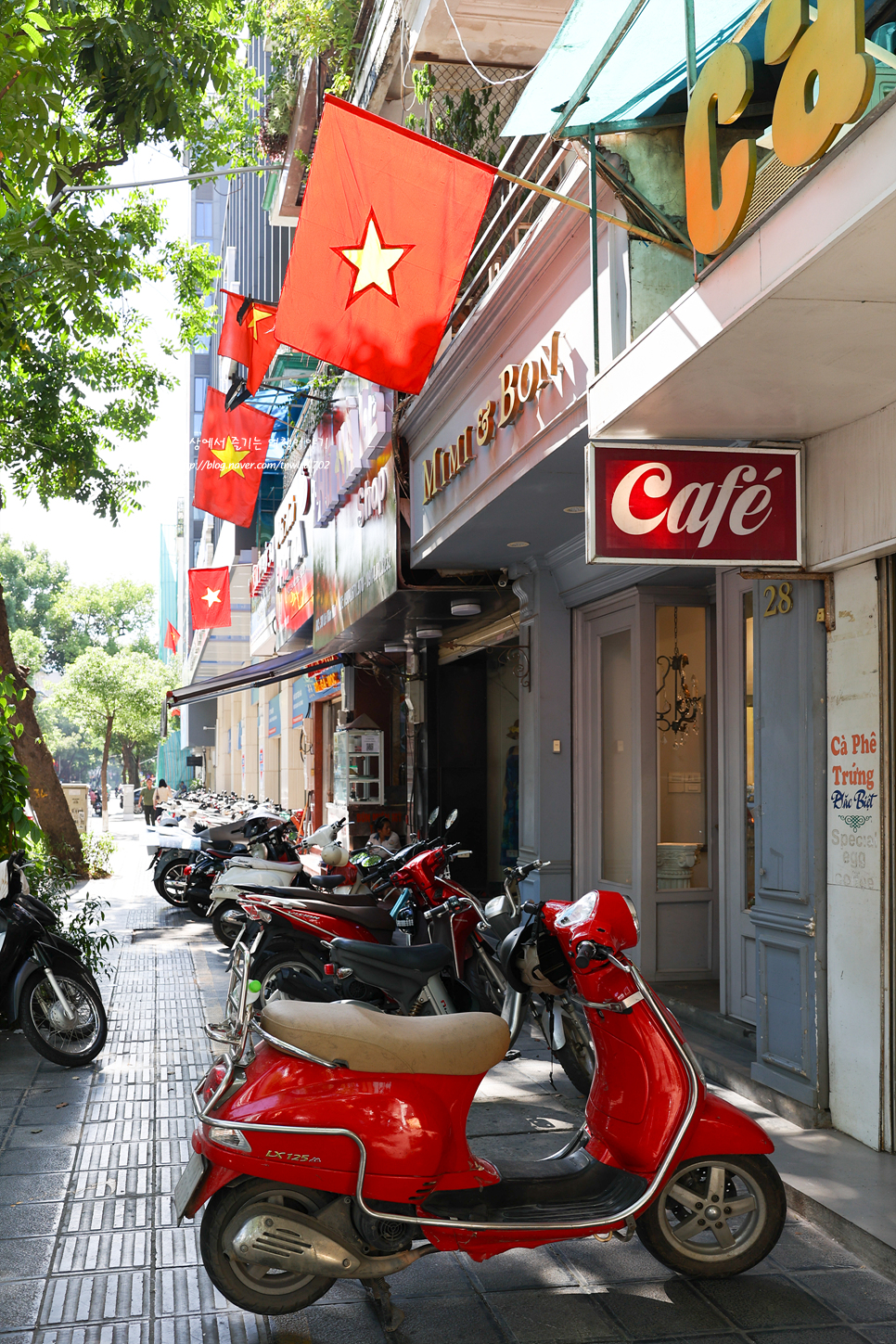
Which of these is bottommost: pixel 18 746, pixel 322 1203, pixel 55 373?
pixel 322 1203

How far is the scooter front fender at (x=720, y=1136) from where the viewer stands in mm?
3564

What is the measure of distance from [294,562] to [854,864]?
13985 mm

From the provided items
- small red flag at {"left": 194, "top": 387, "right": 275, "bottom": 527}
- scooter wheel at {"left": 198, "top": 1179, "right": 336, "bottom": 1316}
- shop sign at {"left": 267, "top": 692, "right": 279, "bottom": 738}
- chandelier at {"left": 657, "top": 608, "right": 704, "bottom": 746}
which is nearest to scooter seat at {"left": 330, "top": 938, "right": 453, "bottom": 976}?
scooter wheel at {"left": 198, "top": 1179, "right": 336, "bottom": 1316}

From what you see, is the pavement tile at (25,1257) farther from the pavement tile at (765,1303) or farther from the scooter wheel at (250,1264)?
the pavement tile at (765,1303)

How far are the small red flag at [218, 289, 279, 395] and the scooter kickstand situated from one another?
32.1 ft

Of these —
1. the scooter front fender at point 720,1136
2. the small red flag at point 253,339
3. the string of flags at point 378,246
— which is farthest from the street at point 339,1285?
the small red flag at point 253,339

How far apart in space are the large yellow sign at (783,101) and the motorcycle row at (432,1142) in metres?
2.44

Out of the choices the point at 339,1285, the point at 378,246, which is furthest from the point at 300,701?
the point at 339,1285

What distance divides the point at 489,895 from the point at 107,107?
29.6 feet

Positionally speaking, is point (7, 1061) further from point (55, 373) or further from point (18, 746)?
point (55, 373)

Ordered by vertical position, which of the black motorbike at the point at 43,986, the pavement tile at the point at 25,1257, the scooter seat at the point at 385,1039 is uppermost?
the scooter seat at the point at 385,1039

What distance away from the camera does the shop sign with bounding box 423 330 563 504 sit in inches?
257

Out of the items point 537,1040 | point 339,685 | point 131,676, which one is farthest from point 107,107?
point 131,676

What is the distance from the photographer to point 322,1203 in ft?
10.9
